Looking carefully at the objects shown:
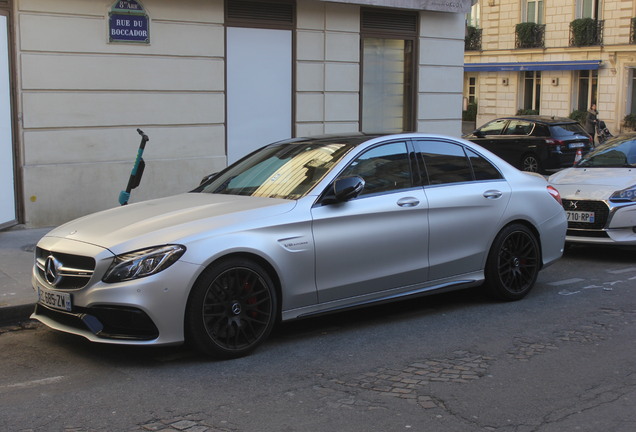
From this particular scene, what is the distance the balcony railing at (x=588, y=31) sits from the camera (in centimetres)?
3525

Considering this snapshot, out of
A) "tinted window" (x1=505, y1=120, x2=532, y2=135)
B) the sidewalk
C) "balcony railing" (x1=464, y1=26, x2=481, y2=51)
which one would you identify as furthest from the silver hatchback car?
"balcony railing" (x1=464, y1=26, x2=481, y2=51)

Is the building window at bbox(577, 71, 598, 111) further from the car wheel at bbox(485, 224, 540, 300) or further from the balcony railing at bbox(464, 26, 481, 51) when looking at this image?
the car wheel at bbox(485, 224, 540, 300)

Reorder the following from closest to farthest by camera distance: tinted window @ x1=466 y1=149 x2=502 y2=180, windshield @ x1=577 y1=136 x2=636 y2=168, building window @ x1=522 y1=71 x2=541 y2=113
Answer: tinted window @ x1=466 y1=149 x2=502 y2=180 < windshield @ x1=577 y1=136 x2=636 y2=168 < building window @ x1=522 y1=71 x2=541 y2=113

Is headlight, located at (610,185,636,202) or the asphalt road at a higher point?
headlight, located at (610,185,636,202)

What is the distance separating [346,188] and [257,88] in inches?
288

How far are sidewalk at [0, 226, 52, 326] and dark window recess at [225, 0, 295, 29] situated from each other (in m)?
4.52

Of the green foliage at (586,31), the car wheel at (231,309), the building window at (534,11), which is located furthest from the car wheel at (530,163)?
the building window at (534,11)

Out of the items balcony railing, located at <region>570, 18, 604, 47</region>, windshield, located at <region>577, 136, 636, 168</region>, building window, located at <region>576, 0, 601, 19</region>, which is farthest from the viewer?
building window, located at <region>576, 0, 601, 19</region>

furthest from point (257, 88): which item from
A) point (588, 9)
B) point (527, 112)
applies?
point (527, 112)

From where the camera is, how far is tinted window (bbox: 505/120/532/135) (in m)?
20.6

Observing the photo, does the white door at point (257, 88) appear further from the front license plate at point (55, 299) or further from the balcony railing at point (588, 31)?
the balcony railing at point (588, 31)

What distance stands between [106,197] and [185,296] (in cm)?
651

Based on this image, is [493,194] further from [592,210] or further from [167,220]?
[167,220]

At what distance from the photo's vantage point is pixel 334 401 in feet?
15.7
